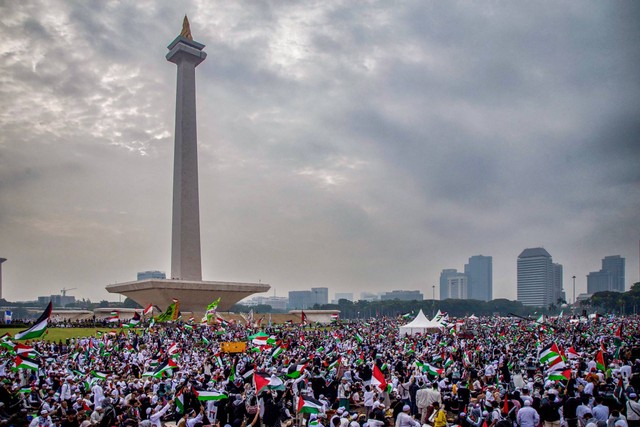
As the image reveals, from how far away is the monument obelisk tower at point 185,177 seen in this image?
73.4m

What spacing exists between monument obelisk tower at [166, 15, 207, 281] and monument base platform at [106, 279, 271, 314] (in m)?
2.49

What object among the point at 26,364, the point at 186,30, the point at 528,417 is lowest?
the point at 528,417

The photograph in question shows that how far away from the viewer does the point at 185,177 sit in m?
73.7

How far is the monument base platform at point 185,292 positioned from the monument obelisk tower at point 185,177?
2487mm

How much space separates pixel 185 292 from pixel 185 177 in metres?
13.8

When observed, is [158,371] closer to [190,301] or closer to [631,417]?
[631,417]

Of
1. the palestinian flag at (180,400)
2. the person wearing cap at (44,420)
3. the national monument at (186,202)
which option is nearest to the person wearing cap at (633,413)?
the palestinian flag at (180,400)

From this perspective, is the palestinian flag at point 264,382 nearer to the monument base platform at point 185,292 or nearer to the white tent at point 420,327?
the white tent at point 420,327

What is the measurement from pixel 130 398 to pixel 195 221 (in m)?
59.4

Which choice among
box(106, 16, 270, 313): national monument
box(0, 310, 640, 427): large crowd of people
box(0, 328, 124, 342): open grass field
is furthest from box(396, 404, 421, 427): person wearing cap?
box(106, 16, 270, 313): national monument

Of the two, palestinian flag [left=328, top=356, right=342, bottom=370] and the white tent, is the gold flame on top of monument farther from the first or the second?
palestinian flag [left=328, top=356, right=342, bottom=370]

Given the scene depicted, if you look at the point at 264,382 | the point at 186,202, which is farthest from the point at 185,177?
the point at 264,382

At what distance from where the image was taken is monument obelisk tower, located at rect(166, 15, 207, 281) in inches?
2889

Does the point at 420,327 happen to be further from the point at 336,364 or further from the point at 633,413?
the point at 633,413
